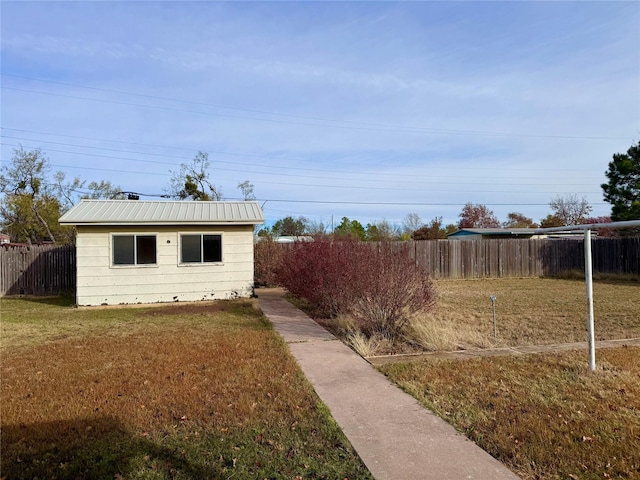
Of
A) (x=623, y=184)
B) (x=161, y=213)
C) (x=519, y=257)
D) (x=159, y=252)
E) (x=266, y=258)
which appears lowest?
(x=519, y=257)

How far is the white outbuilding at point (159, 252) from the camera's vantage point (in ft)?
39.7

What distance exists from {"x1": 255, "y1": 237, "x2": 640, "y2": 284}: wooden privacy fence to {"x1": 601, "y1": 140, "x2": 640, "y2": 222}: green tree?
2.80m

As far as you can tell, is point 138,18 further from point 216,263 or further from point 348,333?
point 348,333

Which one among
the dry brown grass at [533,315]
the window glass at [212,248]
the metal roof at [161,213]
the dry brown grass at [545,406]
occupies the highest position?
the metal roof at [161,213]

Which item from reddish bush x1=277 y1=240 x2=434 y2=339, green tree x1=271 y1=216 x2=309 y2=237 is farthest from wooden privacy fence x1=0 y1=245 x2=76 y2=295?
green tree x1=271 y1=216 x2=309 y2=237

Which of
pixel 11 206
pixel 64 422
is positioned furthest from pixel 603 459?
pixel 11 206

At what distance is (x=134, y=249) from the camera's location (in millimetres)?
12398

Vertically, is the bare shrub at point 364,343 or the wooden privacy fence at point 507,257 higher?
the wooden privacy fence at point 507,257

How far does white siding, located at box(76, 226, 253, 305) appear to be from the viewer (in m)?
12.1

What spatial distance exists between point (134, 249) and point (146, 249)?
33 cm

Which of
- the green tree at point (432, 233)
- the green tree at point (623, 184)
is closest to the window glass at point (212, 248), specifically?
the green tree at point (623, 184)

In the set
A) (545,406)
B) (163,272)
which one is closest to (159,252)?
(163,272)

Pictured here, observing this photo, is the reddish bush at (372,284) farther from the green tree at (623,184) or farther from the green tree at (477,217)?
the green tree at (477,217)

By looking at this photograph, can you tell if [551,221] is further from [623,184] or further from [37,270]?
[37,270]
